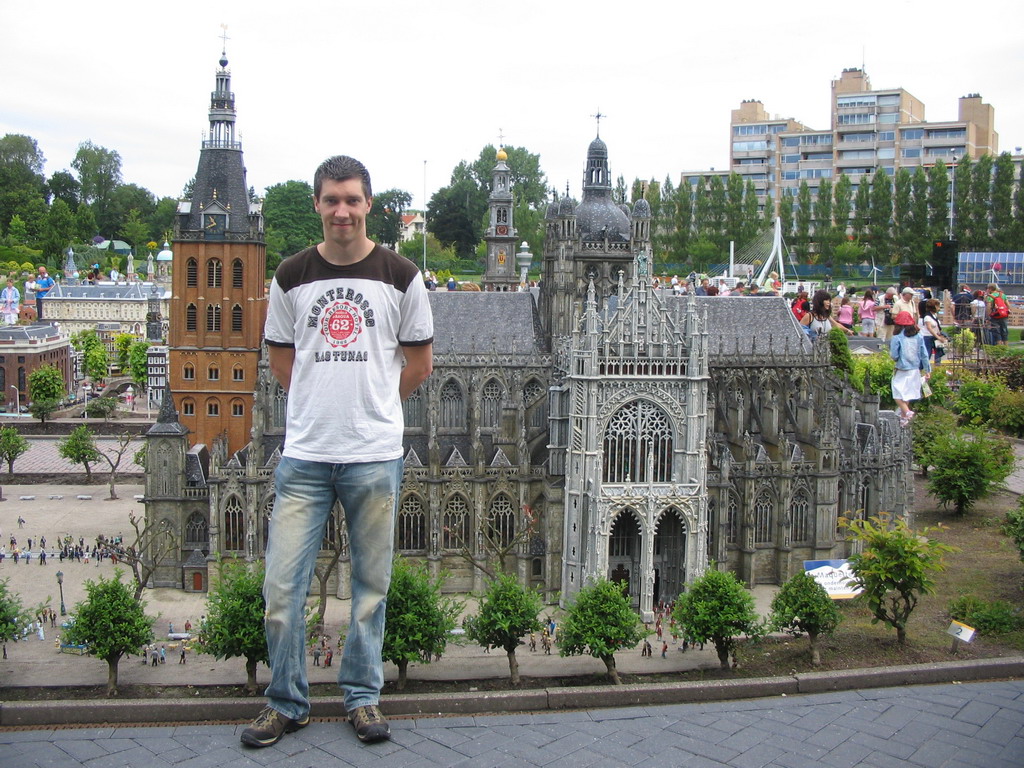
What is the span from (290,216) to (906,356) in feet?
439

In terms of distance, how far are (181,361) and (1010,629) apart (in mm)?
49310

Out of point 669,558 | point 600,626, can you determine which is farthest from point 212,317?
point 600,626

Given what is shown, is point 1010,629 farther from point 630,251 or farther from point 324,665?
point 630,251

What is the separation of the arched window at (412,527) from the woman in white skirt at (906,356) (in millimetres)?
30632

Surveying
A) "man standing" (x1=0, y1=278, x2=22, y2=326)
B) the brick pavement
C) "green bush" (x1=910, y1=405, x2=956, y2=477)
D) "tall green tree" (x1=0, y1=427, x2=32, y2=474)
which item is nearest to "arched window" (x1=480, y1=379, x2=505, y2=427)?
"green bush" (x1=910, y1=405, x2=956, y2=477)

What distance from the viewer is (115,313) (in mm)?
160375

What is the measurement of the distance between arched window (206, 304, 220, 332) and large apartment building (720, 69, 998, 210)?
365 feet

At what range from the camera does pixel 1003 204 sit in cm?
13100

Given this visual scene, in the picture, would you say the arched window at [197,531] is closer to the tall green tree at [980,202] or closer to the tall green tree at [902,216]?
the tall green tree at [902,216]

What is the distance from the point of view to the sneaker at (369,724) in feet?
48.9

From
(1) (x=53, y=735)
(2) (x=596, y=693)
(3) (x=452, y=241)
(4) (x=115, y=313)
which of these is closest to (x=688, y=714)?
(2) (x=596, y=693)

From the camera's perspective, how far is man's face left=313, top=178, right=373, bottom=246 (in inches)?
591

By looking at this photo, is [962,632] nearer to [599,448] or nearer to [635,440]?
[635,440]

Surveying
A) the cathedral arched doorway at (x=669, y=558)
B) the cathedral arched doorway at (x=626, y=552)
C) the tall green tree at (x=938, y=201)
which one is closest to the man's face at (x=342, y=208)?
the cathedral arched doorway at (x=669, y=558)
